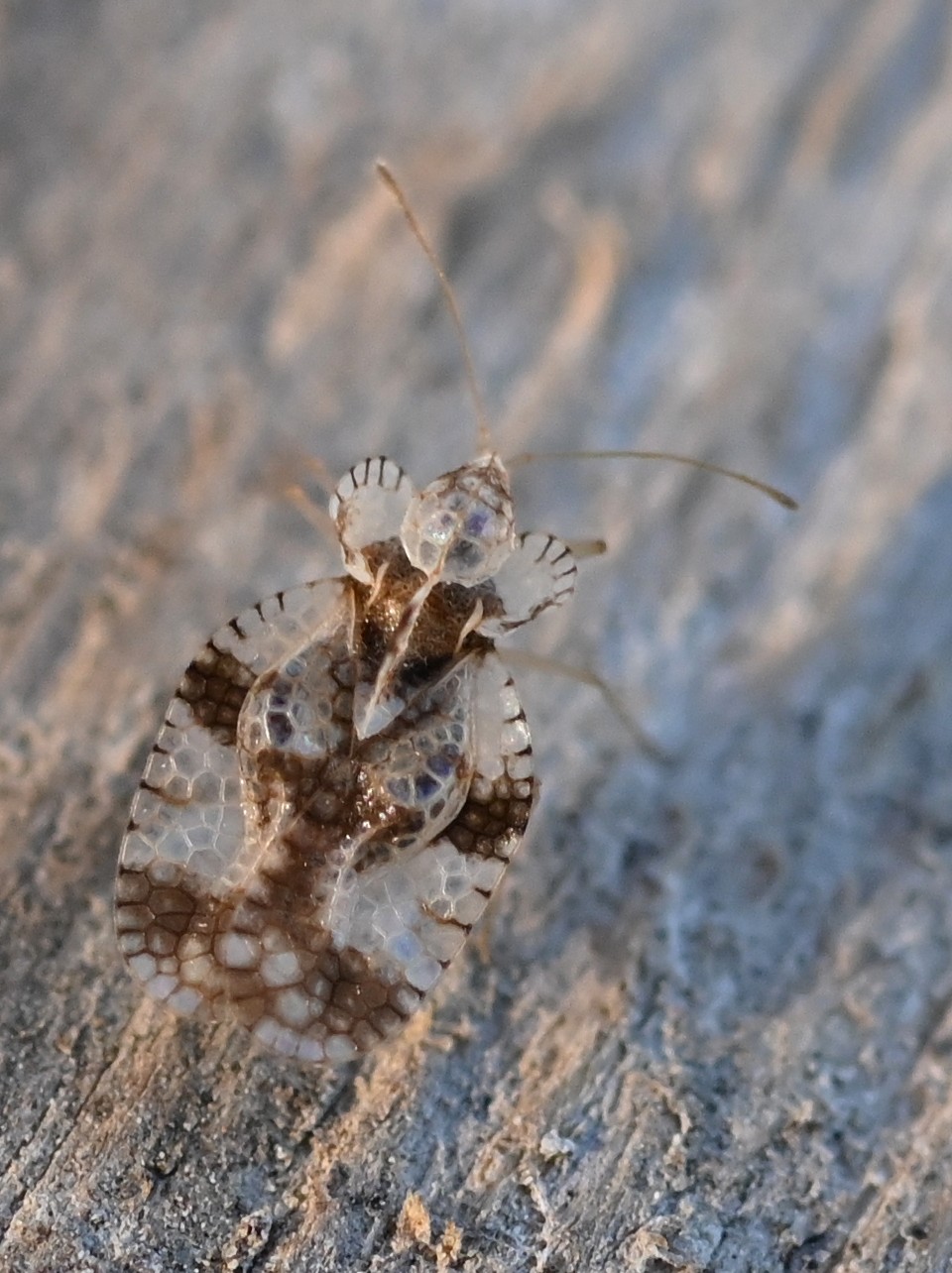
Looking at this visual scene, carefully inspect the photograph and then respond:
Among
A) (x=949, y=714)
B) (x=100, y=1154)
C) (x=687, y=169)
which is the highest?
(x=687, y=169)

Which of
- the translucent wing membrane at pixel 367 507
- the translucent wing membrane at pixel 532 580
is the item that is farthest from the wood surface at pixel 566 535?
Answer: the translucent wing membrane at pixel 367 507

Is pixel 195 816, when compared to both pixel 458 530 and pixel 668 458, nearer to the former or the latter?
pixel 458 530

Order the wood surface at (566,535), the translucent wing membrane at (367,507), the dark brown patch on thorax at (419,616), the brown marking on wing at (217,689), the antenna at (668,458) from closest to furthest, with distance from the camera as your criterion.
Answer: the wood surface at (566,535)
the brown marking on wing at (217,689)
the dark brown patch on thorax at (419,616)
the translucent wing membrane at (367,507)
the antenna at (668,458)

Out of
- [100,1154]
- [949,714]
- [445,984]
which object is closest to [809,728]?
[949,714]

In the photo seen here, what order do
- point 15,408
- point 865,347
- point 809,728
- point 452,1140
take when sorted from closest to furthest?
1. point 452,1140
2. point 809,728
3. point 15,408
4. point 865,347

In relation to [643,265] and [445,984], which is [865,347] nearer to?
[643,265]

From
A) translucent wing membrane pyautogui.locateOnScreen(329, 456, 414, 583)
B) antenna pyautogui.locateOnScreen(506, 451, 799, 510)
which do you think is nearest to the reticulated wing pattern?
translucent wing membrane pyautogui.locateOnScreen(329, 456, 414, 583)

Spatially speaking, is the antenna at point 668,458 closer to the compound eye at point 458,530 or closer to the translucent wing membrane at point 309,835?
the compound eye at point 458,530
